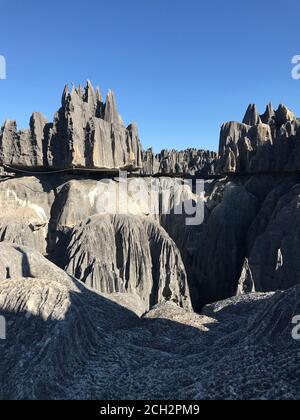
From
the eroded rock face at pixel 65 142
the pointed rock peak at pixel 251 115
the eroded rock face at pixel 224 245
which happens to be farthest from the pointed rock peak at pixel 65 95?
the pointed rock peak at pixel 251 115

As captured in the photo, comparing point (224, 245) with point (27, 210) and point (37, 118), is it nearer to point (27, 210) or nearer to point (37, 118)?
point (27, 210)

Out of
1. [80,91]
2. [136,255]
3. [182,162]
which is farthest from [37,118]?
[182,162]

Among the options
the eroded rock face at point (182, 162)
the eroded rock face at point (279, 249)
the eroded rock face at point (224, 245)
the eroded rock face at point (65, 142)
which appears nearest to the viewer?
the eroded rock face at point (279, 249)

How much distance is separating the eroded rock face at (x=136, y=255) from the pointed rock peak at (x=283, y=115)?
20.2 metres

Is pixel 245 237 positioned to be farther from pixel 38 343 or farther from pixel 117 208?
pixel 38 343

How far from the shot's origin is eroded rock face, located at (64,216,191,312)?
1121 inches

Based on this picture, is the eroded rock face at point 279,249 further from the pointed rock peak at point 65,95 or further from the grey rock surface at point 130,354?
the pointed rock peak at point 65,95

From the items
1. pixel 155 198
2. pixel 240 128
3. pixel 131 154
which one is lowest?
pixel 155 198

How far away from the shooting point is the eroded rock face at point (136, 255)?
1121 inches

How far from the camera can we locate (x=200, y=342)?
12984 millimetres

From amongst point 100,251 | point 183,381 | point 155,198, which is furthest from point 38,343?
point 155,198

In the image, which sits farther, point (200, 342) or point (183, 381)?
point (200, 342)

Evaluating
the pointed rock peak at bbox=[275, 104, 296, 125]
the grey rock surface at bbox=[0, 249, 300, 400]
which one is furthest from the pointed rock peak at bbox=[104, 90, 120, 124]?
the grey rock surface at bbox=[0, 249, 300, 400]
